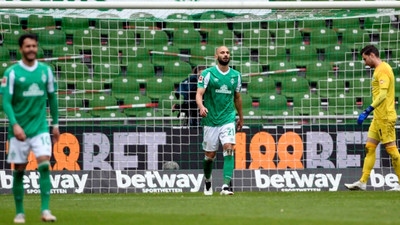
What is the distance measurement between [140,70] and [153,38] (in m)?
0.80

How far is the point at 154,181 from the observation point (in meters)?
15.2

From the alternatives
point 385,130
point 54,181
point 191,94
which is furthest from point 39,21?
point 385,130

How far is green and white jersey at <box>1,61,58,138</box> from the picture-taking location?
8.63 m

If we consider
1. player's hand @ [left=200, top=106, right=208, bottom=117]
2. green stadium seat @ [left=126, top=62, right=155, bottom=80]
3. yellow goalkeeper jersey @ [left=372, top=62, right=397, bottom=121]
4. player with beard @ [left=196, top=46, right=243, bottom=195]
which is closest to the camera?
player's hand @ [left=200, top=106, right=208, bottom=117]

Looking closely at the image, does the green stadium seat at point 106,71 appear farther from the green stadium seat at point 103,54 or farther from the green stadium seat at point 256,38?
the green stadium seat at point 256,38

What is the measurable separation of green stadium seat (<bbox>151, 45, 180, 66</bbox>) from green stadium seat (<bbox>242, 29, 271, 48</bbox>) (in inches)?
68.3

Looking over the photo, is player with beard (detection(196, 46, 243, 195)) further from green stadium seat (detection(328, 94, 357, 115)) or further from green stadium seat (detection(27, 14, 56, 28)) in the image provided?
green stadium seat (detection(27, 14, 56, 28))

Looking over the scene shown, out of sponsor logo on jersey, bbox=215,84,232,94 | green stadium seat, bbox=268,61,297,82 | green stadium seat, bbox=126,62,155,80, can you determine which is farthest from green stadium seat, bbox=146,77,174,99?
sponsor logo on jersey, bbox=215,84,232,94

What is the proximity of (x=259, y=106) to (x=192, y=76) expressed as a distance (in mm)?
2507

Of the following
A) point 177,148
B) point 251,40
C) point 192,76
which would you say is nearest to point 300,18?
point 251,40

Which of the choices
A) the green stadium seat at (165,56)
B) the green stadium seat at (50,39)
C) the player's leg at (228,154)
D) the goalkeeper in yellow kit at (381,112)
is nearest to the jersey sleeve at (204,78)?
the player's leg at (228,154)

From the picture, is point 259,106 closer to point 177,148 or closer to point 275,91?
point 275,91

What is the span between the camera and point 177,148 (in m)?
15.5

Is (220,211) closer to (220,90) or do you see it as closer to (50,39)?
(220,90)
